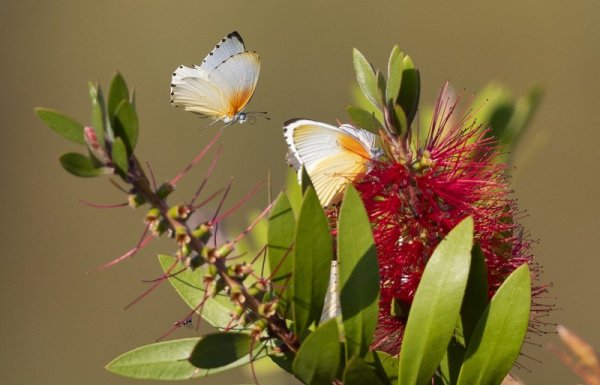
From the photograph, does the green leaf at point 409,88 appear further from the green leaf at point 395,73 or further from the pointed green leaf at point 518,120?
the pointed green leaf at point 518,120

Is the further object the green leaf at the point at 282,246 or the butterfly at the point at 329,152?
the butterfly at the point at 329,152

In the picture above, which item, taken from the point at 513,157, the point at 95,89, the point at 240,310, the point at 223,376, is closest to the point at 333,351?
the point at 240,310

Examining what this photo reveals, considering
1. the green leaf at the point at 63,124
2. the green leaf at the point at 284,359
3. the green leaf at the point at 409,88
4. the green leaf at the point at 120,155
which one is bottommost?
the green leaf at the point at 284,359

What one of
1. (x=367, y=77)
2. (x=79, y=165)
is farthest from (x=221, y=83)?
(x=79, y=165)

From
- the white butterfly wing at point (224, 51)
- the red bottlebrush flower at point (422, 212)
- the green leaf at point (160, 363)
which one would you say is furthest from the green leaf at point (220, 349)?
the white butterfly wing at point (224, 51)

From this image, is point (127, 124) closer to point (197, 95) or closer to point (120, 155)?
point (120, 155)

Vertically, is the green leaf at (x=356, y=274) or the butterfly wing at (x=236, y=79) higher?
the butterfly wing at (x=236, y=79)
